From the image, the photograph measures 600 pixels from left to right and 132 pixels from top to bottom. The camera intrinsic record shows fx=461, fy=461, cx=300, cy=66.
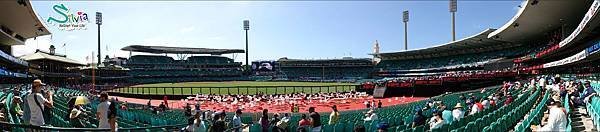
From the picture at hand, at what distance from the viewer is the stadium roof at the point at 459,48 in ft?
196

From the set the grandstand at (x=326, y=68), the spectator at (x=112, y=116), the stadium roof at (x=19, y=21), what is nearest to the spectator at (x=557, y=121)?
the spectator at (x=112, y=116)

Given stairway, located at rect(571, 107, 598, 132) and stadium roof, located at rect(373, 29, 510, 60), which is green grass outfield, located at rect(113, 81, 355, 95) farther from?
stairway, located at rect(571, 107, 598, 132)

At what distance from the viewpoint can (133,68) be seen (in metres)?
95.8

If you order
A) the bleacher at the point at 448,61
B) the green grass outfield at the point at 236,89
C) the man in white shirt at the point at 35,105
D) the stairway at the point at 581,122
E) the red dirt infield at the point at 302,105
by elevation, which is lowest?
the red dirt infield at the point at 302,105

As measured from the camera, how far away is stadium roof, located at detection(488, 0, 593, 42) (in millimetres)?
31734

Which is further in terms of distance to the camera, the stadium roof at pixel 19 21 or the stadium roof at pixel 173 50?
the stadium roof at pixel 173 50

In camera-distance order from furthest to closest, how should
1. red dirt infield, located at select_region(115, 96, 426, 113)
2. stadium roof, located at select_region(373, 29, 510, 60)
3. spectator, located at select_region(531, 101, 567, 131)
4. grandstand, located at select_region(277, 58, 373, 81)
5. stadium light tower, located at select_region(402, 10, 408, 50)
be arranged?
stadium light tower, located at select_region(402, 10, 408, 50), grandstand, located at select_region(277, 58, 373, 81), stadium roof, located at select_region(373, 29, 510, 60), red dirt infield, located at select_region(115, 96, 426, 113), spectator, located at select_region(531, 101, 567, 131)

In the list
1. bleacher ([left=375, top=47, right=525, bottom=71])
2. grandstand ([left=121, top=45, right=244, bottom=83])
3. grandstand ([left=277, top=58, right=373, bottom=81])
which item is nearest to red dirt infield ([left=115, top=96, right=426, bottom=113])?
bleacher ([left=375, top=47, right=525, bottom=71])

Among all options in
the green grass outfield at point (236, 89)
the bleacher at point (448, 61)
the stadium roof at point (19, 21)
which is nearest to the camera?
the stadium roof at point (19, 21)

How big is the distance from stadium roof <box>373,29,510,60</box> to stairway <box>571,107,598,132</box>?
4109 cm

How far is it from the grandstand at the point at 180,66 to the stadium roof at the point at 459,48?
123 feet

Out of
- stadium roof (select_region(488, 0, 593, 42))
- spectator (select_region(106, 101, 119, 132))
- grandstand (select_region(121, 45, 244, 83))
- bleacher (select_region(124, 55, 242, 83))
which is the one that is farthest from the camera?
grandstand (select_region(121, 45, 244, 83))

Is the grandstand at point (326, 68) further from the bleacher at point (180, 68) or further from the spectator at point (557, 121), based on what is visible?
the spectator at point (557, 121)

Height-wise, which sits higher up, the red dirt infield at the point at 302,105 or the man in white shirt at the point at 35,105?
the man in white shirt at the point at 35,105
